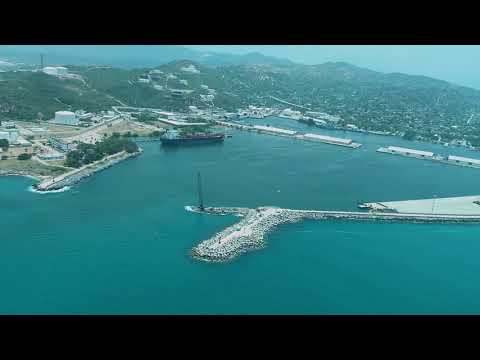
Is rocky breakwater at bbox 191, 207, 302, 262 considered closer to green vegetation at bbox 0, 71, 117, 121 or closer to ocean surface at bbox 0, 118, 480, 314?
ocean surface at bbox 0, 118, 480, 314

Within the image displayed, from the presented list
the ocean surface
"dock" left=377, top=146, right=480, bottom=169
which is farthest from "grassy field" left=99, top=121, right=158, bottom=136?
"dock" left=377, top=146, right=480, bottom=169


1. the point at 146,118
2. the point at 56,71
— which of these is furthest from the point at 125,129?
the point at 56,71

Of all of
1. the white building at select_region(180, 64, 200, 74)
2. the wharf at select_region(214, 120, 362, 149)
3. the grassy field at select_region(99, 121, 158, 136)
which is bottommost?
the grassy field at select_region(99, 121, 158, 136)

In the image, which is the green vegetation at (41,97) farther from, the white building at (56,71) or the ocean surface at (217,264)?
the ocean surface at (217,264)

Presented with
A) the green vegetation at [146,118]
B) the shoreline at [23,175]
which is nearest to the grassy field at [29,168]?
the shoreline at [23,175]

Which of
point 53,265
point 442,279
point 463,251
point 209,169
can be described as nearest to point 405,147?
point 209,169

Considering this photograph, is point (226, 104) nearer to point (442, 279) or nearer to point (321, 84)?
point (321, 84)
